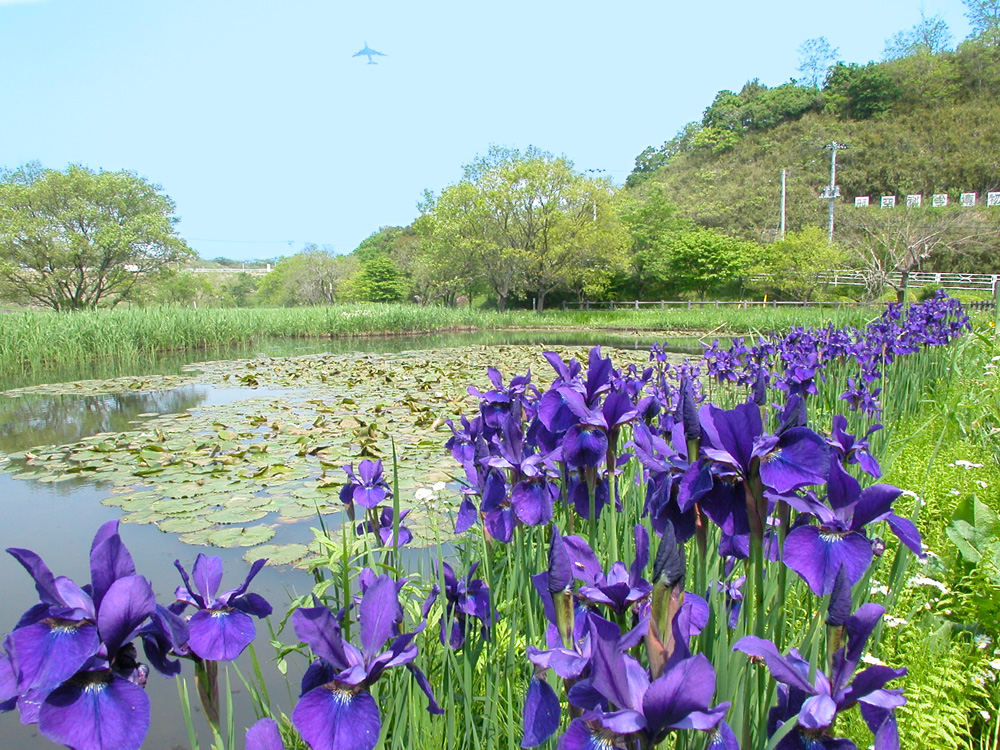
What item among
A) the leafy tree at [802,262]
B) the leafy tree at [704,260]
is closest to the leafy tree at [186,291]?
the leafy tree at [704,260]

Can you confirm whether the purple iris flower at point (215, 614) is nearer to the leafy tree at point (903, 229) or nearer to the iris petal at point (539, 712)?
the iris petal at point (539, 712)

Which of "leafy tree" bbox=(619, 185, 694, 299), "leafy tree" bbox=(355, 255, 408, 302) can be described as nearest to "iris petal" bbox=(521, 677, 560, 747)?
"leafy tree" bbox=(619, 185, 694, 299)

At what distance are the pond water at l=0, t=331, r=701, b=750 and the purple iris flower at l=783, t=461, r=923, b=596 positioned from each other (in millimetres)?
1902

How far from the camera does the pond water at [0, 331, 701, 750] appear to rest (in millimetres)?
2984

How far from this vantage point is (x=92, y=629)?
0.61 meters

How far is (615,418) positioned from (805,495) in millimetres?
437

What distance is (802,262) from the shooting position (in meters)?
25.5

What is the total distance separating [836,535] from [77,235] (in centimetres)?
2982

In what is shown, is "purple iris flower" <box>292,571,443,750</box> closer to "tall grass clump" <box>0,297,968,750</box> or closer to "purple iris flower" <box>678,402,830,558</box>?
"tall grass clump" <box>0,297,968,750</box>

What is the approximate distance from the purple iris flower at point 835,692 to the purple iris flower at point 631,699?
0.28 ft

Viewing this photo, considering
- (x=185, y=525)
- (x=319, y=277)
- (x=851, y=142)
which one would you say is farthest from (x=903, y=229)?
(x=319, y=277)

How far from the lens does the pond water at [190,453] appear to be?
298cm

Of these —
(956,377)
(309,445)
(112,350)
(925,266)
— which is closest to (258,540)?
(309,445)

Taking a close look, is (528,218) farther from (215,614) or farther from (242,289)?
(242,289)
